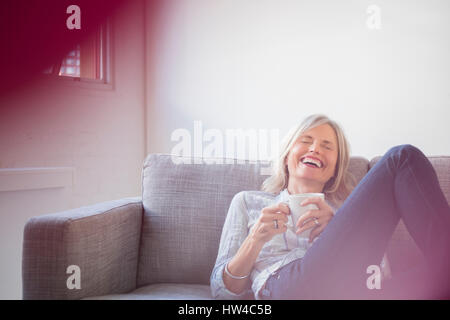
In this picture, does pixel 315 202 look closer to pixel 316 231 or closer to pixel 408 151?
pixel 316 231

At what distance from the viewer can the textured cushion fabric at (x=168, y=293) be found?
1.24 m

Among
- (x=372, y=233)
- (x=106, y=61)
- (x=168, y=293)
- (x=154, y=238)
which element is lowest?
(x=168, y=293)

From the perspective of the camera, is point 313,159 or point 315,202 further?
point 313,159

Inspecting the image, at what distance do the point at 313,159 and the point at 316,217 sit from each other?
0.68 feet

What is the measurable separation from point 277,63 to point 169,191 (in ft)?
3.88

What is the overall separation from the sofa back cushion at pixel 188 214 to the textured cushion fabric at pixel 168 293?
0.17 feet

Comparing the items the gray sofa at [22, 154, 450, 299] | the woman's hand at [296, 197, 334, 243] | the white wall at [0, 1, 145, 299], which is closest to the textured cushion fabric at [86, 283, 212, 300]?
the gray sofa at [22, 154, 450, 299]

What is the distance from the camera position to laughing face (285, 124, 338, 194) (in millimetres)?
1288

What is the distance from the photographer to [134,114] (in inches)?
114

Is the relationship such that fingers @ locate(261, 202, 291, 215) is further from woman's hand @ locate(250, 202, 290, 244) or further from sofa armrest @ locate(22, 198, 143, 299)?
sofa armrest @ locate(22, 198, 143, 299)

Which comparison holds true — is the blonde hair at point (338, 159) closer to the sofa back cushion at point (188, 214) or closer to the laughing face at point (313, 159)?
the laughing face at point (313, 159)

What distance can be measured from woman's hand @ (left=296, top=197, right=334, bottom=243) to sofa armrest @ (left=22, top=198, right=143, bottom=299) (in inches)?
23.4

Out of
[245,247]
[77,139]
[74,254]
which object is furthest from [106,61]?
[245,247]

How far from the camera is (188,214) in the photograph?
1497mm
